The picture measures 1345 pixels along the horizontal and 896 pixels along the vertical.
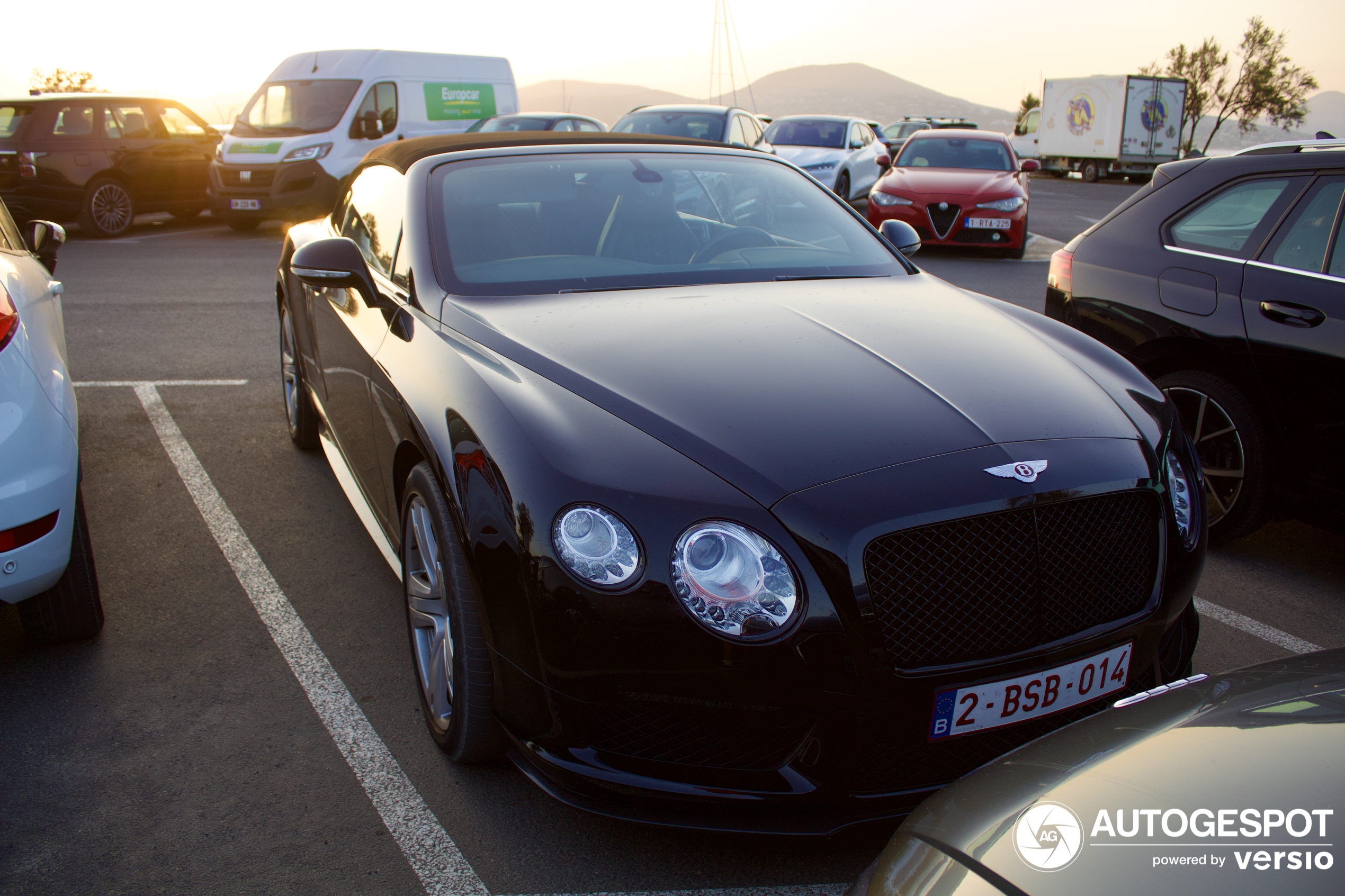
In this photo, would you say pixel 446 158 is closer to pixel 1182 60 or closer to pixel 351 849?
pixel 351 849

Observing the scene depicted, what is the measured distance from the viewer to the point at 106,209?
13.3 meters

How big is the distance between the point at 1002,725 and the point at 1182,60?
179 ft

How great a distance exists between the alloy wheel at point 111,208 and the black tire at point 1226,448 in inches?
522

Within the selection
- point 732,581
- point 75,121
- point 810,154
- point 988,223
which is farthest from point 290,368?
point 810,154

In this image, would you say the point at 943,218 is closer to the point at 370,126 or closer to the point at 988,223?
the point at 988,223

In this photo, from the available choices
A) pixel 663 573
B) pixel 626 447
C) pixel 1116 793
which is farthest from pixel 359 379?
pixel 1116 793

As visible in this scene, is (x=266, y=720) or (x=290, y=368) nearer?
(x=266, y=720)

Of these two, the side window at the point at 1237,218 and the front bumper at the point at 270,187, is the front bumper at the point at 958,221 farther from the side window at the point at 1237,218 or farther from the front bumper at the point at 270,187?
the side window at the point at 1237,218

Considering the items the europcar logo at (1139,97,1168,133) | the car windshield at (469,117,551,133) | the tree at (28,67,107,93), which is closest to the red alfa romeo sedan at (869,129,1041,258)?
the car windshield at (469,117,551,133)

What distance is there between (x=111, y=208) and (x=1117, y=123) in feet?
95.6

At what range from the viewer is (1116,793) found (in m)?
1.41

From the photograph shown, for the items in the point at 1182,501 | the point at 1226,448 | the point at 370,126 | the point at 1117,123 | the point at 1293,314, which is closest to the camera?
the point at 1182,501

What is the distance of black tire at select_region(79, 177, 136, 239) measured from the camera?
13.0m

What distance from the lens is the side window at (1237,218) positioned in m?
3.90
